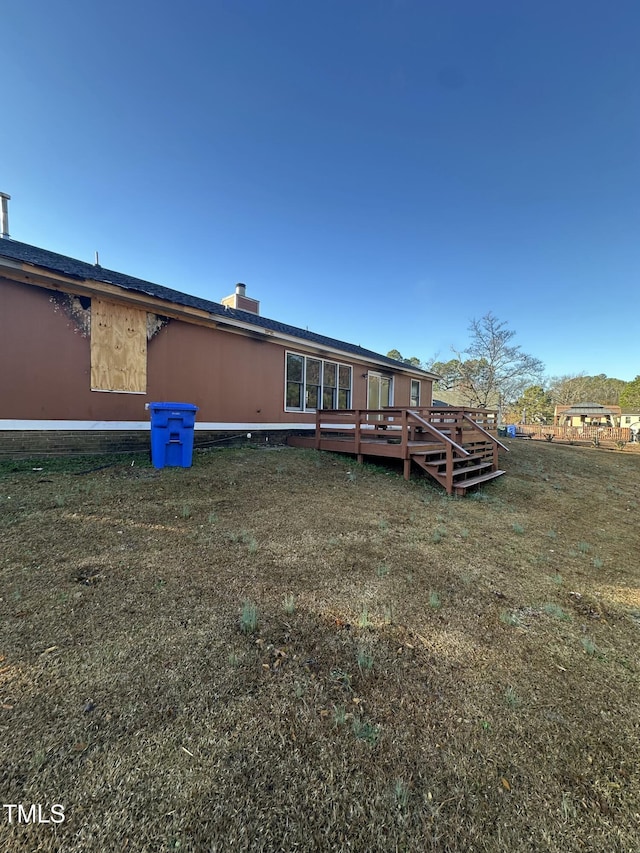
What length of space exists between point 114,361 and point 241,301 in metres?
6.80

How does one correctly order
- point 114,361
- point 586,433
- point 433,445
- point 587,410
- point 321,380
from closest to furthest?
point 114,361, point 433,445, point 321,380, point 586,433, point 587,410

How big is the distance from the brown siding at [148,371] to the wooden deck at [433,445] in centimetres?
182

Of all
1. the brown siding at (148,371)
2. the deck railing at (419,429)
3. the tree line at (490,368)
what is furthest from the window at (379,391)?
the tree line at (490,368)

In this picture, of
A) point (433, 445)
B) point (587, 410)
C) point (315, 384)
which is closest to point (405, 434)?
point (433, 445)

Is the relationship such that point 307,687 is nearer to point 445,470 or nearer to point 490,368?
point 445,470

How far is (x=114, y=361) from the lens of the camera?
6.74m

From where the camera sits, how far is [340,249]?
17.4 m

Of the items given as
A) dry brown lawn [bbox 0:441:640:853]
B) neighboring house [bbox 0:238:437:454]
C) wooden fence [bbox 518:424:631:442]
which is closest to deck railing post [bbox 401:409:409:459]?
dry brown lawn [bbox 0:441:640:853]

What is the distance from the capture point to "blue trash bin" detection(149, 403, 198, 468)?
18.8 feet

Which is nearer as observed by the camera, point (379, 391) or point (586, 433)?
point (379, 391)

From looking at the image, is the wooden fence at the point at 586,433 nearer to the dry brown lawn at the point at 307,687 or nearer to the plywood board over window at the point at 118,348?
the dry brown lawn at the point at 307,687

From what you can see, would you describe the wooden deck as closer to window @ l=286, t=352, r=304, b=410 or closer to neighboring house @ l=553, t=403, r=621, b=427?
window @ l=286, t=352, r=304, b=410

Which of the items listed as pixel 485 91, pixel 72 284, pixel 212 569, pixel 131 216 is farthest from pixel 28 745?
pixel 485 91

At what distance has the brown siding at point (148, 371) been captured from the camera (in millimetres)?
5789
